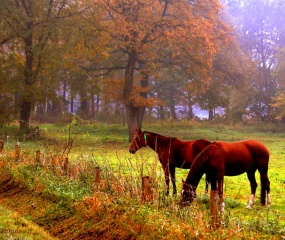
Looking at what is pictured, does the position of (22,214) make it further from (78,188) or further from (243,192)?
(243,192)

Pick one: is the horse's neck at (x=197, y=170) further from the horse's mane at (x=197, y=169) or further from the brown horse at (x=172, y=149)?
the brown horse at (x=172, y=149)

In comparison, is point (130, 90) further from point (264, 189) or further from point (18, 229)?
point (18, 229)

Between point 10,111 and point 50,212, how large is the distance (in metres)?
17.2

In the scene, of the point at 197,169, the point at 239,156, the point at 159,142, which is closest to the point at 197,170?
the point at 197,169

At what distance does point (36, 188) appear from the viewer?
30.7 ft

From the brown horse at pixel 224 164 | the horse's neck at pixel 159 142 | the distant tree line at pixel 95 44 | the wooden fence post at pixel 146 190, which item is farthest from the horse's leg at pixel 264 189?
the distant tree line at pixel 95 44

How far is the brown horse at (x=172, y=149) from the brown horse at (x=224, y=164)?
0.72 meters

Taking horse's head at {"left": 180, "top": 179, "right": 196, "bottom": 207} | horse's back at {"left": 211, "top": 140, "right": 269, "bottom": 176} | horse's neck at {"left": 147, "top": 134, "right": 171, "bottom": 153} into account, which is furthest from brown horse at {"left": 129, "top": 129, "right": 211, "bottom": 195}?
horse's head at {"left": 180, "top": 179, "right": 196, "bottom": 207}

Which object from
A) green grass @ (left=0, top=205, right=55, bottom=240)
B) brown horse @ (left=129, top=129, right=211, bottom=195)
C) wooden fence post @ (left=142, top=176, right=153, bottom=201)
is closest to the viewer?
green grass @ (left=0, top=205, right=55, bottom=240)

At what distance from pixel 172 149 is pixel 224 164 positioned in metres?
1.86

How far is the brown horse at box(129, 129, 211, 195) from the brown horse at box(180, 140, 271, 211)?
0.72 metres

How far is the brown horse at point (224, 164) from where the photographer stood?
7.88 meters

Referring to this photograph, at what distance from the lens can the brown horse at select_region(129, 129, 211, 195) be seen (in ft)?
31.3

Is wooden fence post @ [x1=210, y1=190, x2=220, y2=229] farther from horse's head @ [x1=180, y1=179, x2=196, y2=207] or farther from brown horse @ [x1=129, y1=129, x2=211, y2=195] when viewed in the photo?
brown horse @ [x1=129, y1=129, x2=211, y2=195]
